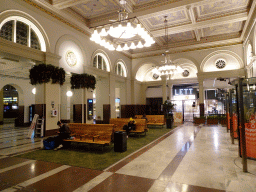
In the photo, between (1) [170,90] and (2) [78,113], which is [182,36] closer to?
(1) [170,90]

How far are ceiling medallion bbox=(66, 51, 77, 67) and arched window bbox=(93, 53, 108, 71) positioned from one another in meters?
2.25

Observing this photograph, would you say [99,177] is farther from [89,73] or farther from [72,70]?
[89,73]

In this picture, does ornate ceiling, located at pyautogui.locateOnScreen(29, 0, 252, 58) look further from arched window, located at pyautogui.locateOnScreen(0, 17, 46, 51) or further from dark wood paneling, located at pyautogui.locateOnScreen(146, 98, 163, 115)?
dark wood paneling, located at pyautogui.locateOnScreen(146, 98, 163, 115)

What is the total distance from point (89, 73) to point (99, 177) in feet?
31.3

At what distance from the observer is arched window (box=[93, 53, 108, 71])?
14.0 metres

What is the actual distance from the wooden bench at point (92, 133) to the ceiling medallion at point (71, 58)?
16.8ft

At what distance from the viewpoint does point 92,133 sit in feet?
23.6

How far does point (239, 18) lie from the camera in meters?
11.8

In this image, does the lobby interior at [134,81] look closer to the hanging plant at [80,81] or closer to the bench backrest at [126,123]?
the hanging plant at [80,81]

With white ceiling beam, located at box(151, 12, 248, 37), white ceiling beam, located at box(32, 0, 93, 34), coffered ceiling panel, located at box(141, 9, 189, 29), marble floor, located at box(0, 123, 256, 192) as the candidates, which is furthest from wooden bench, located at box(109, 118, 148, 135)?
white ceiling beam, located at box(151, 12, 248, 37)

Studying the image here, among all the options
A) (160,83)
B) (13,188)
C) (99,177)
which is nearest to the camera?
(13,188)

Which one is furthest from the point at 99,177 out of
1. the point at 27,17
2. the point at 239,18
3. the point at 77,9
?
the point at 239,18

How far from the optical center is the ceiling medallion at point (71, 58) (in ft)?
37.0

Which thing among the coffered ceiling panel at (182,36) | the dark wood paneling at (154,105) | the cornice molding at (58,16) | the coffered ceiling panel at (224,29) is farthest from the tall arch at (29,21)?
the dark wood paneling at (154,105)
